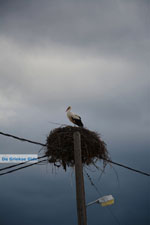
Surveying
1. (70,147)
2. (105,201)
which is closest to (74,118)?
(70,147)

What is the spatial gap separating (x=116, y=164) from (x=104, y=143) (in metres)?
0.70

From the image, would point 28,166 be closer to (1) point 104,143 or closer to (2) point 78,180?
(2) point 78,180

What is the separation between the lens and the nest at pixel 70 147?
21.0 ft

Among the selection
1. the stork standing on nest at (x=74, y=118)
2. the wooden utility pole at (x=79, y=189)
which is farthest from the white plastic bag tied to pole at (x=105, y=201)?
the stork standing on nest at (x=74, y=118)

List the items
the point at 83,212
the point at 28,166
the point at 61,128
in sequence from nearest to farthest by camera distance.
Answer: the point at 83,212 → the point at 28,166 → the point at 61,128

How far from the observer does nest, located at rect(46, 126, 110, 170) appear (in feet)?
21.0

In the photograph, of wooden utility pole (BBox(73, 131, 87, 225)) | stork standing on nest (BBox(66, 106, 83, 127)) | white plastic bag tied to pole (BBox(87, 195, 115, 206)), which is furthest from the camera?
stork standing on nest (BBox(66, 106, 83, 127))

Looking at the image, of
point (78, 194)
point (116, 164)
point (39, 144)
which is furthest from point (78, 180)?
point (116, 164)

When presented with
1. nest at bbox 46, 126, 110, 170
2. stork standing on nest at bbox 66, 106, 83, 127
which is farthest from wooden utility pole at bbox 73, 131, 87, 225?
stork standing on nest at bbox 66, 106, 83, 127

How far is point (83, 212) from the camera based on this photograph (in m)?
5.50

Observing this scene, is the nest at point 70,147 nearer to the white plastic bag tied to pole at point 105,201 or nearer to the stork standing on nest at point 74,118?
the white plastic bag tied to pole at point 105,201

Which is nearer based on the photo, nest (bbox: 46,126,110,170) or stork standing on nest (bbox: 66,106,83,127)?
nest (bbox: 46,126,110,170)

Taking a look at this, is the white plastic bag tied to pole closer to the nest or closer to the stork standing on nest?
the nest

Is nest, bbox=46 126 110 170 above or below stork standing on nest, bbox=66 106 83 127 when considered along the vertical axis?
below
